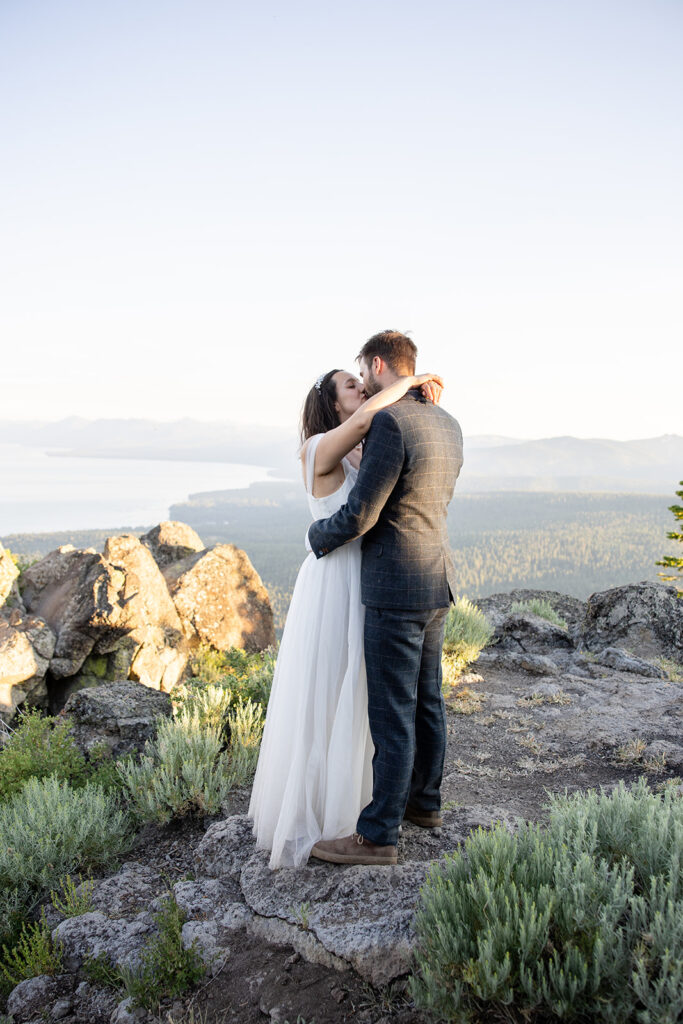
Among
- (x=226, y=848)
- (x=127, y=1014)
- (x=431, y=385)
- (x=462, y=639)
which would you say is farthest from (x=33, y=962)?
(x=462, y=639)

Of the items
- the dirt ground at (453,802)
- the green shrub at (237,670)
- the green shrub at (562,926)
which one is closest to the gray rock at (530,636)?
the dirt ground at (453,802)

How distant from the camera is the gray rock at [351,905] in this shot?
2.46m

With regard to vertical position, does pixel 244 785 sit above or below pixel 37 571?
below

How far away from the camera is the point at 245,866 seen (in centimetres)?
322

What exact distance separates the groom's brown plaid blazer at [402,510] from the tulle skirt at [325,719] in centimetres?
17

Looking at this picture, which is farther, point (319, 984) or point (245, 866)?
point (245, 866)

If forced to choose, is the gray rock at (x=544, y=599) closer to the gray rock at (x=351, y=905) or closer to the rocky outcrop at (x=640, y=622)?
the rocky outcrop at (x=640, y=622)

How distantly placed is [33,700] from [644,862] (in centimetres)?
663

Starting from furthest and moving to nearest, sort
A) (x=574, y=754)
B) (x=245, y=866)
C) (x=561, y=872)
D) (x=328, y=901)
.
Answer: (x=574, y=754)
(x=245, y=866)
(x=328, y=901)
(x=561, y=872)

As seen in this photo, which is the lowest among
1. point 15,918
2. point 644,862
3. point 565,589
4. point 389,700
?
point 565,589

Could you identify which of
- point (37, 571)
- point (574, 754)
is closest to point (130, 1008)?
point (574, 754)

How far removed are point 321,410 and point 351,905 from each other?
7.62 ft

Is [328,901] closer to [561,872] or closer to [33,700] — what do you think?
[561,872]

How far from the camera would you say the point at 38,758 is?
4.67 metres
